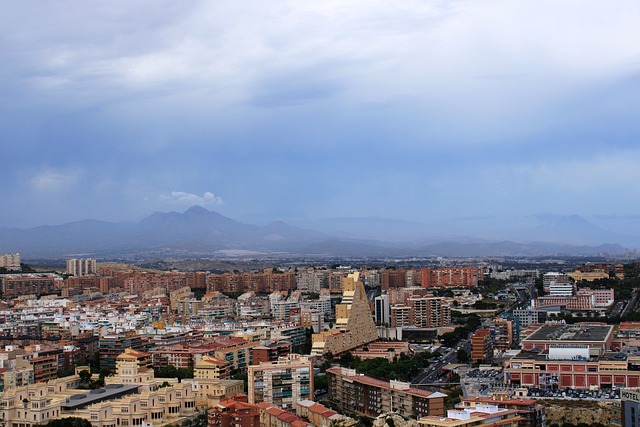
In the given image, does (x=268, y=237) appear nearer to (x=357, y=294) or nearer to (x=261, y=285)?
(x=261, y=285)

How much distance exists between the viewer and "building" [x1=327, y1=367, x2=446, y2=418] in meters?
11.8

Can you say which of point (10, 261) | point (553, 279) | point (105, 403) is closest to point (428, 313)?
point (553, 279)

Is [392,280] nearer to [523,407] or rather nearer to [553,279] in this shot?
[553,279]

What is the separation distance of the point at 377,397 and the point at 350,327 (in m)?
7.16

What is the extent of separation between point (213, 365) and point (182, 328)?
600cm

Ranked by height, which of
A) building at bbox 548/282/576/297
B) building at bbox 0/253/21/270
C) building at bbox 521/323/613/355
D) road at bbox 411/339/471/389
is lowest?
road at bbox 411/339/471/389

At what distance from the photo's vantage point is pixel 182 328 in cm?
2133

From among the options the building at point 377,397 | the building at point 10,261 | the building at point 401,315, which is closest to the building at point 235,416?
the building at point 377,397

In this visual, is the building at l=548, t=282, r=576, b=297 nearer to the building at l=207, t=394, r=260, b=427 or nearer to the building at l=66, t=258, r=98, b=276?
the building at l=207, t=394, r=260, b=427

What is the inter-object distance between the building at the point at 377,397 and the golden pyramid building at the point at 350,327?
418cm

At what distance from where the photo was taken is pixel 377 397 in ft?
42.2

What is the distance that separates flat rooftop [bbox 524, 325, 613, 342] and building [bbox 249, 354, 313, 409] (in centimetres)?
552

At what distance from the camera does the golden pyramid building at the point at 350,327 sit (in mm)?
18656

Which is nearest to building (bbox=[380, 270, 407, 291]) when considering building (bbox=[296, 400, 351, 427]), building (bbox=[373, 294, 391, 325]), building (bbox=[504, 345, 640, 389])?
building (bbox=[373, 294, 391, 325])
